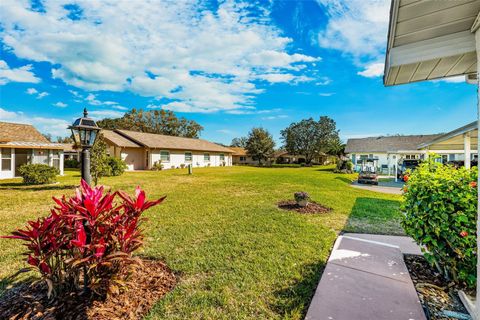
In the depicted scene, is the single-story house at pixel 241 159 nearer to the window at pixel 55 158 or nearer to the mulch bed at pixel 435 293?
the window at pixel 55 158

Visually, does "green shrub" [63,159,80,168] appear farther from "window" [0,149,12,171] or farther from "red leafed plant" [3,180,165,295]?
"red leafed plant" [3,180,165,295]

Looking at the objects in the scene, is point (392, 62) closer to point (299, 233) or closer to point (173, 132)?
point (299, 233)

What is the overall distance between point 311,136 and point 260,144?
12.1 m

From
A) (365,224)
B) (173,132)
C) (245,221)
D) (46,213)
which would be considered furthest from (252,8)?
(173,132)

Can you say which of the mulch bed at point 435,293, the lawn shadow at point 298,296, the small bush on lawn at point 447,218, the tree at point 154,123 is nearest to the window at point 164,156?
the tree at point 154,123

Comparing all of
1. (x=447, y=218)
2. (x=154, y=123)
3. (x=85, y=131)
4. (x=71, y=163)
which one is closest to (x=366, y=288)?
(x=447, y=218)

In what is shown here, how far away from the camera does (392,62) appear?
2.48m

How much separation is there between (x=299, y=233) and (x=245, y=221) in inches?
60.0

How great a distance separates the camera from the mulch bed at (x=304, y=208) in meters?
6.94

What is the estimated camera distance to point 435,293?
2.59 meters

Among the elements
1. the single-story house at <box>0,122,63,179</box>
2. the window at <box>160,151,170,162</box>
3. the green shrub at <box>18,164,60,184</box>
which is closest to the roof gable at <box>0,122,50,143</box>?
the single-story house at <box>0,122,63,179</box>

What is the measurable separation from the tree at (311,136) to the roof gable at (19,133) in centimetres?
4278

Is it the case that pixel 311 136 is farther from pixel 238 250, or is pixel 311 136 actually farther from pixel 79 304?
pixel 79 304

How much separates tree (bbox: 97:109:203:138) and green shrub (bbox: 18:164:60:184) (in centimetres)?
3627
